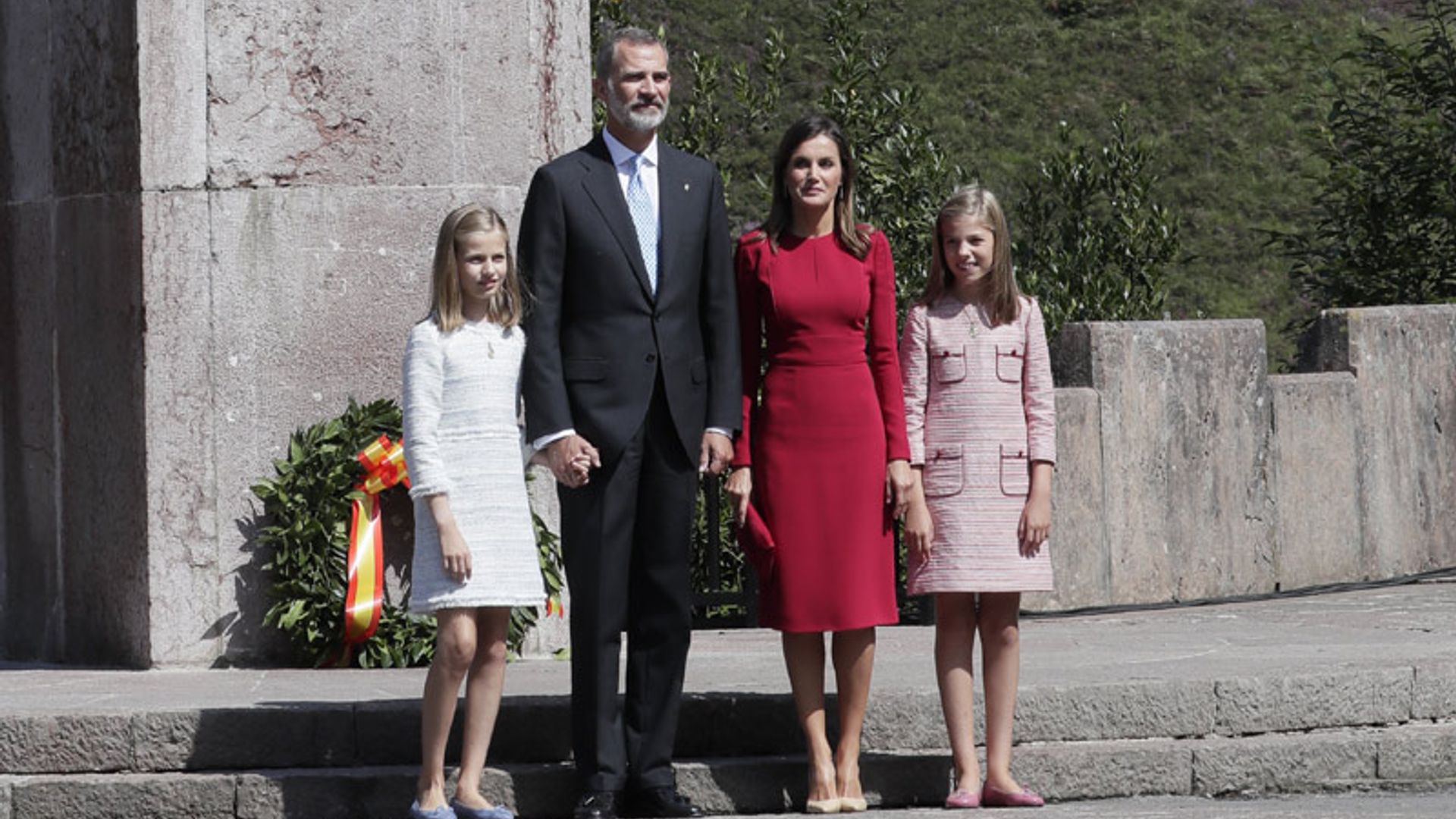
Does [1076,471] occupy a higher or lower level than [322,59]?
lower

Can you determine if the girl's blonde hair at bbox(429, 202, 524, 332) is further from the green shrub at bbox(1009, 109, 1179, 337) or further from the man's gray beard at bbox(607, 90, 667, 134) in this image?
the green shrub at bbox(1009, 109, 1179, 337)

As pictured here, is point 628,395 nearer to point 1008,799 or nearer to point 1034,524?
point 1034,524

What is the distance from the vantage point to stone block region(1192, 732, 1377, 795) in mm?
6934

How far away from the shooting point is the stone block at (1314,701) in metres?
7.12

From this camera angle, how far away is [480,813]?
5.94 m

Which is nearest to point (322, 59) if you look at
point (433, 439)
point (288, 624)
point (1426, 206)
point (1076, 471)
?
point (288, 624)

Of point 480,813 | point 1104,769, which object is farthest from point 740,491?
point 1104,769

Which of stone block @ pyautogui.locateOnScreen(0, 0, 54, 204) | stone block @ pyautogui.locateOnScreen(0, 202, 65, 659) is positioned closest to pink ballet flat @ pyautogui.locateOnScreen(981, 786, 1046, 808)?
stone block @ pyautogui.locateOnScreen(0, 202, 65, 659)

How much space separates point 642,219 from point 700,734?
151cm

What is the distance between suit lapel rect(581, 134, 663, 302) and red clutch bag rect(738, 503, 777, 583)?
63cm

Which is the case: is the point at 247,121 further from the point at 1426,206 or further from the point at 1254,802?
the point at 1426,206

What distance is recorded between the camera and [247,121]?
799 cm

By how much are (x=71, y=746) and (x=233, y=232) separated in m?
2.13

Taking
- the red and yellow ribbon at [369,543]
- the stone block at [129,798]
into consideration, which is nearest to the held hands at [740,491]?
the stone block at [129,798]
